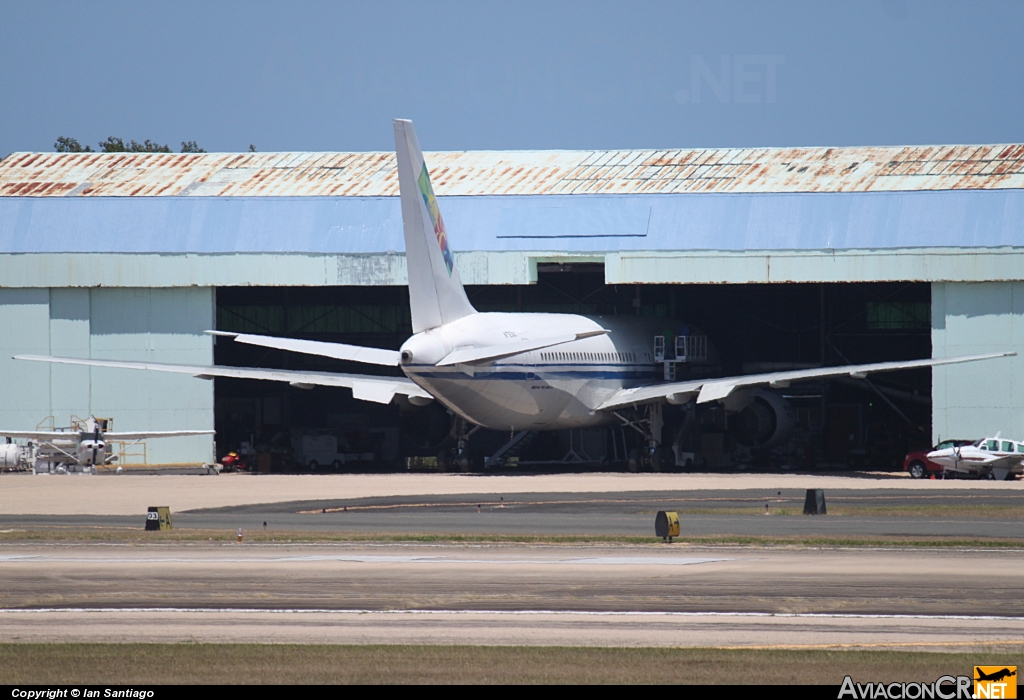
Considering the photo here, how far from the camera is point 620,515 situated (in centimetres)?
3044

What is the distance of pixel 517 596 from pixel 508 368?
97.8ft

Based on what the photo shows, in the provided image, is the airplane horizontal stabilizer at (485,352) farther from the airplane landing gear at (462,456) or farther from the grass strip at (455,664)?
the grass strip at (455,664)

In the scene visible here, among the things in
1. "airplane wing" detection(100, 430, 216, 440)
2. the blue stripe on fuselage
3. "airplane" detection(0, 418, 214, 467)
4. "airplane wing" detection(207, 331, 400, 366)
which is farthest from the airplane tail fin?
"airplane" detection(0, 418, 214, 467)

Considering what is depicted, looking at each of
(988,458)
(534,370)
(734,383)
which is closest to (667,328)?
(734,383)

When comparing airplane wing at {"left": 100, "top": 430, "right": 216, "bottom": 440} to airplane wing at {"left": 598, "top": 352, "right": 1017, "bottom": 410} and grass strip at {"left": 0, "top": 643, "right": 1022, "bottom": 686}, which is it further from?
grass strip at {"left": 0, "top": 643, "right": 1022, "bottom": 686}

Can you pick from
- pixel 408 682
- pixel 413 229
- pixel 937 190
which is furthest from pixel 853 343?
pixel 408 682

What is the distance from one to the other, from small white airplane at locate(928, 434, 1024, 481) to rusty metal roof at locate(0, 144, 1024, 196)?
1125 centimetres

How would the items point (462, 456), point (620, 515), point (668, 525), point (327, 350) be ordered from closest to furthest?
point (668, 525), point (620, 515), point (327, 350), point (462, 456)

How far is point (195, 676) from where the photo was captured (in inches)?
485

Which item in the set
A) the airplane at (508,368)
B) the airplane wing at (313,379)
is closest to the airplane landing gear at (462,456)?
the airplane at (508,368)

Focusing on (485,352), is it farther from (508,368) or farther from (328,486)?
(328,486)

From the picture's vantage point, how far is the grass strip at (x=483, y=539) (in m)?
24.1

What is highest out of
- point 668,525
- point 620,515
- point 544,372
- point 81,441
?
point 544,372

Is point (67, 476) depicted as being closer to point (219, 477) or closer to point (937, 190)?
point (219, 477)
